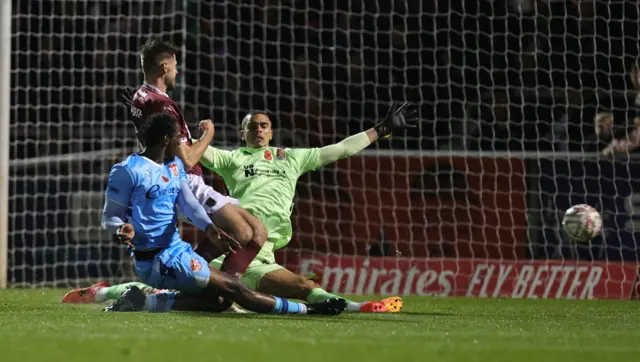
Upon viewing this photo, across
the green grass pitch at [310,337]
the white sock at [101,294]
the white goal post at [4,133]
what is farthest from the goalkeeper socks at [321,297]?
the white goal post at [4,133]

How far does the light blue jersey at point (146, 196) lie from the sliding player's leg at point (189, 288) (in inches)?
4.2

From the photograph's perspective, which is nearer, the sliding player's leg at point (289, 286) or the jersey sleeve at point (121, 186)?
the jersey sleeve at point (121, 186)

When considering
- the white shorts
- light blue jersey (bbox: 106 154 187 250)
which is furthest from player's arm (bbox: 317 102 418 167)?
light blue jersey (bbox: 106 154 187 250)

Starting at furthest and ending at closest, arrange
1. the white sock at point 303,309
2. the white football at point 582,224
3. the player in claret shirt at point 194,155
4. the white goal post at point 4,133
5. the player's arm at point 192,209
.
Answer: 1. the white goal post at point 4,133
2. the white football at point 582,224
3. the player in claret shirt at point 194,155
4. the white sock at point 303,309
5. the player's arm at point 192,209

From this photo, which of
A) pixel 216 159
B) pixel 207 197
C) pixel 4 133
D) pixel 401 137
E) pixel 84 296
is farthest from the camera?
pixel 401 137

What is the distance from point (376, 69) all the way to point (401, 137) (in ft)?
2.62

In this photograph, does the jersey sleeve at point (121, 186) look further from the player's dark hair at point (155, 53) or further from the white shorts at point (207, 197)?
the player's dark hair at point (155, 53)

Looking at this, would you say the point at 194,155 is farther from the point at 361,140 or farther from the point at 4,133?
the point at 4,133

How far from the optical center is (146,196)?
261 inches

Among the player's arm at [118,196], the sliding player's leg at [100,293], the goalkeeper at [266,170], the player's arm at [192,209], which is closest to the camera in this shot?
the player's arm at [118,196]

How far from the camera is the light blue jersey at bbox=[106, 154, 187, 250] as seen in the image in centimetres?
658

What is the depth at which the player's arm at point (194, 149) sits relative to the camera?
283 inches

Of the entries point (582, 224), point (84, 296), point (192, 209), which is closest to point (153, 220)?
point (192, 209)

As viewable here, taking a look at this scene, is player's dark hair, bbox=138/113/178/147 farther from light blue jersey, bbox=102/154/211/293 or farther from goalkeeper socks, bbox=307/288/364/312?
goalkeeper socks, bbox=307/288/364/312
